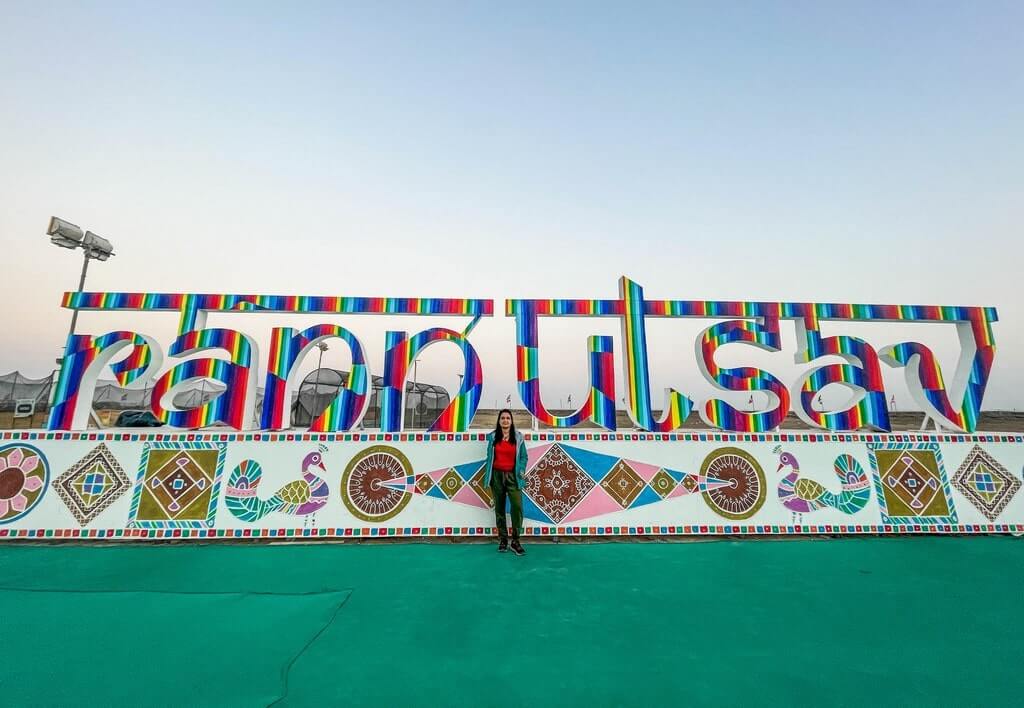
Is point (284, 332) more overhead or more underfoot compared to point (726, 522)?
more overhead

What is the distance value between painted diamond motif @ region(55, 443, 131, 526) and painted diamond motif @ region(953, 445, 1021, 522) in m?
11.2

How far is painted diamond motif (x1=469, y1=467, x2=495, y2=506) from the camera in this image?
552 cm

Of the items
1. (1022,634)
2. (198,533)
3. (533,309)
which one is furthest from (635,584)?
(198,533)

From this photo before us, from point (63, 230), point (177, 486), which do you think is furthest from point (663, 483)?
point (63, 230)

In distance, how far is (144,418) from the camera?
1492cm

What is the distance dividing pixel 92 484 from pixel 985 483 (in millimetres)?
11983

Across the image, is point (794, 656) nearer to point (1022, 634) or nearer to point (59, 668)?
point (1022, 634)

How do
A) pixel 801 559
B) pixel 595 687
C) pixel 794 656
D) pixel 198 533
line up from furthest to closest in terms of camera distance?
pixel 198 533
pixel 801 559
pixel 794 656
pixel 595 687

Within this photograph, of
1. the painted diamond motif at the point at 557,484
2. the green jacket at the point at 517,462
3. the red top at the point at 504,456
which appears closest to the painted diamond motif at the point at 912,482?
the painted diamond motif at the point at 557,484

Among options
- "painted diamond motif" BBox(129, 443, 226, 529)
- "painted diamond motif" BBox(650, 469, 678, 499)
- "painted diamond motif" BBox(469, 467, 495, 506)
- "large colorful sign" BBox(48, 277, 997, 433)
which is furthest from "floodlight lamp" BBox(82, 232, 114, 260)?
"painted diamond motif" BBox(650, 469, 678, 499)

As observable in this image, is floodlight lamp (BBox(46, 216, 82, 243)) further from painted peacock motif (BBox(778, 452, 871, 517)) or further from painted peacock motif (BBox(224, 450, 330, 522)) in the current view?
painted peacock motif (BBox(778, 452, 871, 517))

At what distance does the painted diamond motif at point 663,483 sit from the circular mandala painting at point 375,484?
3268 mm

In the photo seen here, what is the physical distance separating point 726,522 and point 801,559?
3.18 feet

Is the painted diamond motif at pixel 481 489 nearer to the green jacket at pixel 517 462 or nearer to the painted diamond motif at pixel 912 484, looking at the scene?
the green jacket at pixel 517 462
